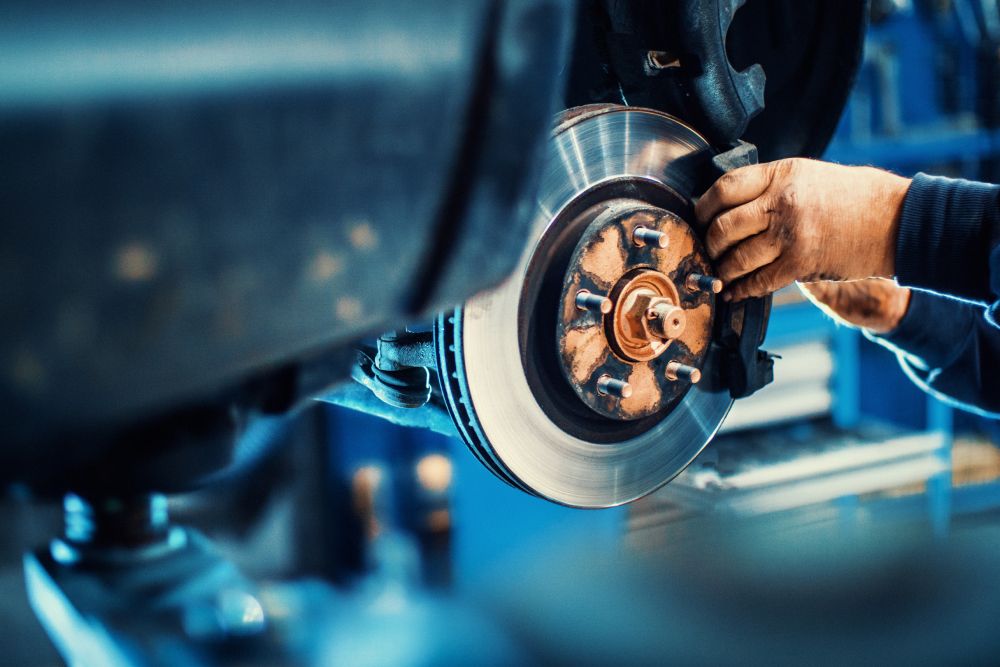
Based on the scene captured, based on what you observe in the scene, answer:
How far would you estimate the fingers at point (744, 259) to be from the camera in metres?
0.69

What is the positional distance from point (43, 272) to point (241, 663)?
1.89 metres

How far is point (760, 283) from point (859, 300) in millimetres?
351

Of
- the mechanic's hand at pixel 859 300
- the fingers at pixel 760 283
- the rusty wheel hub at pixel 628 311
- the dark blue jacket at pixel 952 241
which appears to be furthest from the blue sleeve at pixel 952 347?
the rusty wheel hub at pixel 628 311

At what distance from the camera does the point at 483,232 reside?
0.36 metres

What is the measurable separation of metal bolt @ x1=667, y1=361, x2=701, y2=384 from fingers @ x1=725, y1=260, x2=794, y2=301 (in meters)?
0.07

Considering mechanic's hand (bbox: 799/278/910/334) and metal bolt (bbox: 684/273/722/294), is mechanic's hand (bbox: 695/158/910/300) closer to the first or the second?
metal bolt (bbox: 684/273/722/294)

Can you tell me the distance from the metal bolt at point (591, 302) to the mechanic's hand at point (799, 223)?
→ 0.12m

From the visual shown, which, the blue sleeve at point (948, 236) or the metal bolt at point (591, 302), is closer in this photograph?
the metal bolt at point (591, 302)

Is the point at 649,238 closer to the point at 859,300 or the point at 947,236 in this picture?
the point at 947,236

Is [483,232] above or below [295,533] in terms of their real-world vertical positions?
above

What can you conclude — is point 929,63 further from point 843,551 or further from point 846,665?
point 846,665

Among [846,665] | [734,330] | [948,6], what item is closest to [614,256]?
[734,330]

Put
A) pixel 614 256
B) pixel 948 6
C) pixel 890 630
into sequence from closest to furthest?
pixel 614 256, pixel 890 630, pixel 948 6

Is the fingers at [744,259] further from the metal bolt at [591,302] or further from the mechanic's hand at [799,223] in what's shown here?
the metal bolt at [591,302]
